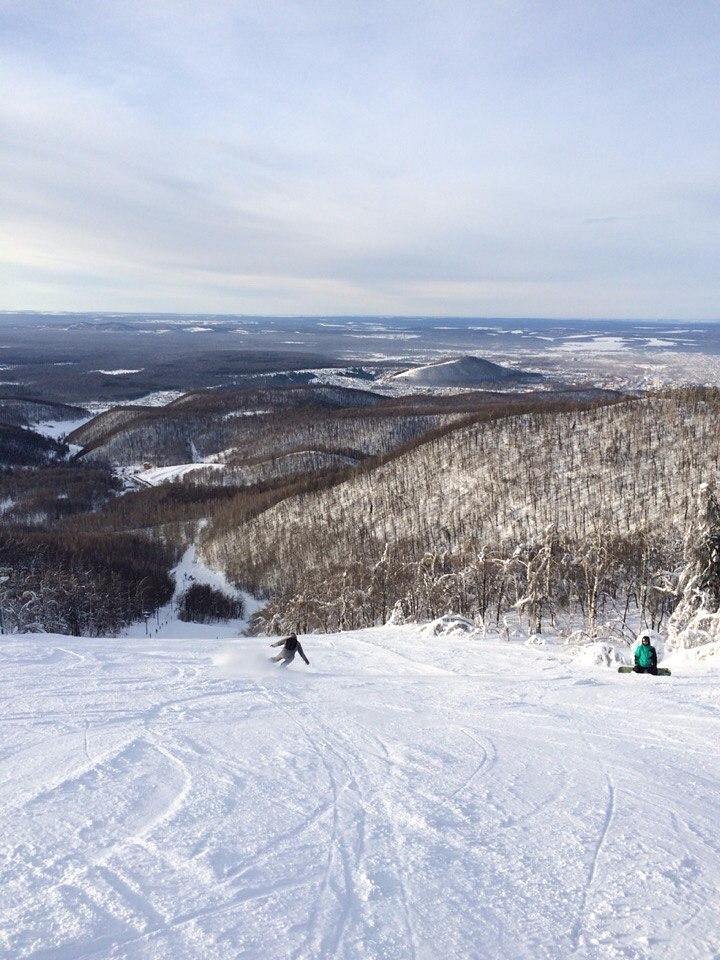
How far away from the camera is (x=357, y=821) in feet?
21.1

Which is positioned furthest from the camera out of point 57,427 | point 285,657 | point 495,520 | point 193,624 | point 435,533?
point 57,427

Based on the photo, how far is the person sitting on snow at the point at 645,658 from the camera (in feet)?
41.1

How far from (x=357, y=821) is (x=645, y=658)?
851cm

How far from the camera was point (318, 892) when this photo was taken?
17.2 ft

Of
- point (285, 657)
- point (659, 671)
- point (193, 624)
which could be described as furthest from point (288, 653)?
point (193, 624)

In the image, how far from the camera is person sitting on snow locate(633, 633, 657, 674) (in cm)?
1252

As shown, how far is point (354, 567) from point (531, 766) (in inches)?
1242

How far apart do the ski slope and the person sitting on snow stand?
3.49ft

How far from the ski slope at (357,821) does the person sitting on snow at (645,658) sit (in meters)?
1.07

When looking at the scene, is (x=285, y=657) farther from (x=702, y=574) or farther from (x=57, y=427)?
(x=57, y=427)

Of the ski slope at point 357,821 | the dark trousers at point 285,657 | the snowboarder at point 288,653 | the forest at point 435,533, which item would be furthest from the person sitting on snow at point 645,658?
the dark trousers at point 285,657

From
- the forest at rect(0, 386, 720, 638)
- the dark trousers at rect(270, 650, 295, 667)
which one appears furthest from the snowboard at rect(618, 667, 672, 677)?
the dark trousers at rect(270, 650, 295, 667)

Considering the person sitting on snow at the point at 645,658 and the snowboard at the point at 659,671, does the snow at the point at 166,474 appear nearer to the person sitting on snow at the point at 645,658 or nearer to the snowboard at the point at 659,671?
the snowboard at the point at 659,671

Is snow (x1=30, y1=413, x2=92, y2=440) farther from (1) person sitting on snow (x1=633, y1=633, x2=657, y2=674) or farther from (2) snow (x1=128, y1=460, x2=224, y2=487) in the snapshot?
(1) person sitting on snow (x1=633, y1=633, x2=657, y2=674)
